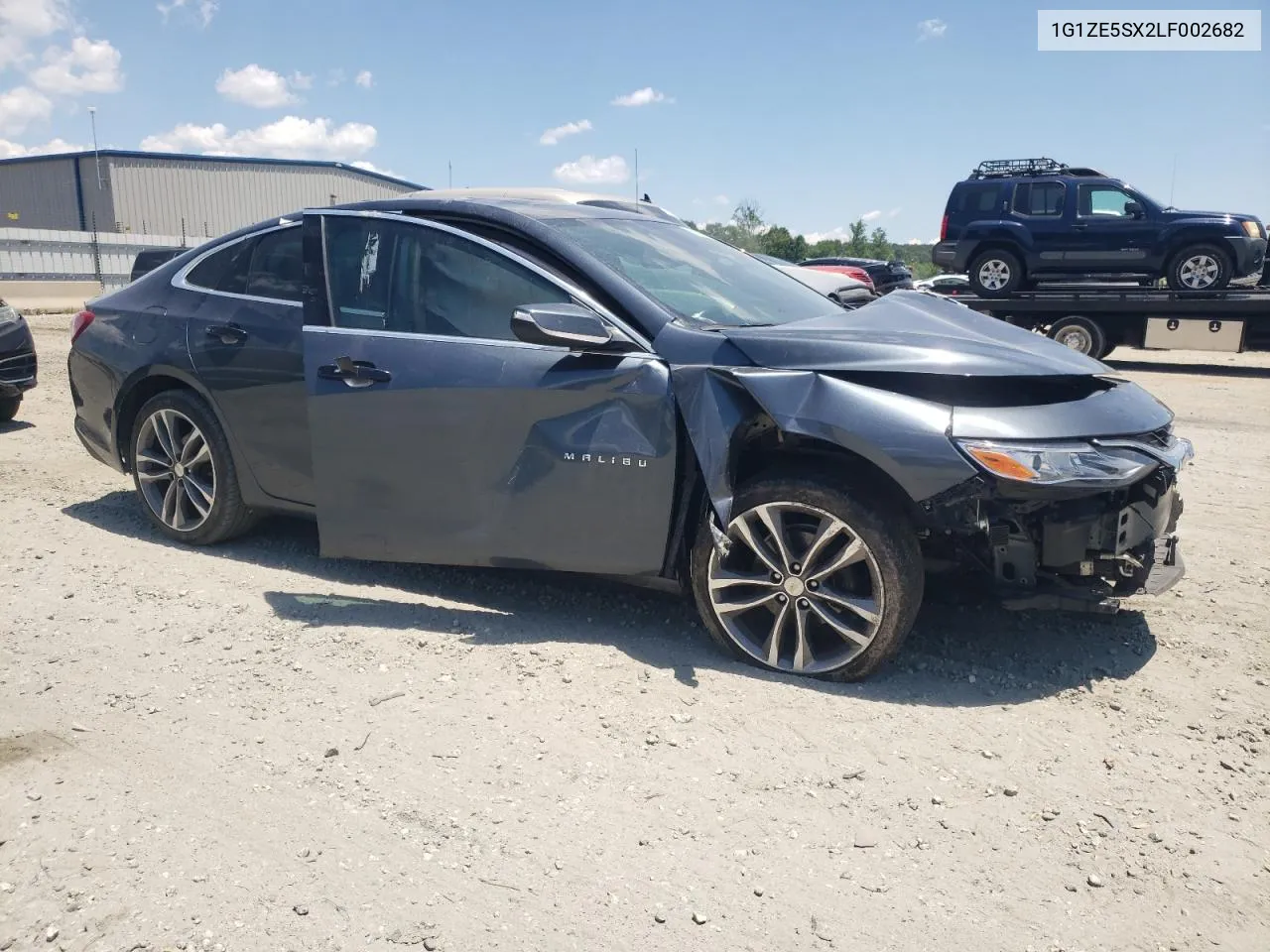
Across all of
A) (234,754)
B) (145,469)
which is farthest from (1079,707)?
(145,469)

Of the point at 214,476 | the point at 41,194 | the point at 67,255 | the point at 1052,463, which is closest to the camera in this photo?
the point at 1052,463

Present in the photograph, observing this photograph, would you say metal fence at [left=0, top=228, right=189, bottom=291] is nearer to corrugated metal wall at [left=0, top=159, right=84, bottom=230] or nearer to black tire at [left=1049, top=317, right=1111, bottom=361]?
corrugated metal wall at [left=0, top=159, right=84, bottom=230]

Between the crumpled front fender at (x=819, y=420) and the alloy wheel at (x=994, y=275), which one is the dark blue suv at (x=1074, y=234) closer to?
the alloy wheel at (x=994, y=275)

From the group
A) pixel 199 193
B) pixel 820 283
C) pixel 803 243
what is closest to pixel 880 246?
pixel 803 243

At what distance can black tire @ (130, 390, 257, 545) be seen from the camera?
4859 mm

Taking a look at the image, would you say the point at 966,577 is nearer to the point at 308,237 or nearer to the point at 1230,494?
the point at 308,237

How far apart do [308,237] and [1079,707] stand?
3567 millimetres

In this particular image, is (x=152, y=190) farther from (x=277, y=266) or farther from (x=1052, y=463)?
(x=1052, y=463)

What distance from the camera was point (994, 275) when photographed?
16797 mm

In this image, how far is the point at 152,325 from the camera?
5062 millimetres

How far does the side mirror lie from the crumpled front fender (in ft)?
1.04

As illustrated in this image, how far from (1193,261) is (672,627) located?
14.5 m

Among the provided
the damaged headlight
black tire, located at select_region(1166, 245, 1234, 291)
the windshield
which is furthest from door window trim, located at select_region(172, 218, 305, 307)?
black tire, located at select_region(1166, 245, 1234, 291)

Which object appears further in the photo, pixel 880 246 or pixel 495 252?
pixel 880 246
